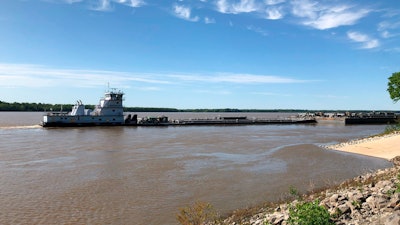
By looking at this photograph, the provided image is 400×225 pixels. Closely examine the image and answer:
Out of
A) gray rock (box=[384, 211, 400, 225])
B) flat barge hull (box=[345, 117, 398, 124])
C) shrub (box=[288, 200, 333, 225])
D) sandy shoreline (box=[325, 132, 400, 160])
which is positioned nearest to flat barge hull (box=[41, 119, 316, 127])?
flat barge hull (box=[345, 117, 398, 124])

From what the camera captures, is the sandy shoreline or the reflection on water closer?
the reflection on water

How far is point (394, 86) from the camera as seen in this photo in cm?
5591

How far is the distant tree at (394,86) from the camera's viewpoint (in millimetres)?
54559

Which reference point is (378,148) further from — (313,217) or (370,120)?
(370,120)

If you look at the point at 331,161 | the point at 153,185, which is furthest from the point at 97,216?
the point at 331,161

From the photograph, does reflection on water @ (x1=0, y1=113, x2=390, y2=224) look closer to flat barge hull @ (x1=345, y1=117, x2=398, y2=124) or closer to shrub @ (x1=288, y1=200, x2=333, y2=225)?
shrub @ (x1=288, y1=200, x2=333, y2=225)

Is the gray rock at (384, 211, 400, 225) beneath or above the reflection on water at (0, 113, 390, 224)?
above

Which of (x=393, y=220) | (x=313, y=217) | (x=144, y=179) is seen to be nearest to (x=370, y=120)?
(x=144, y=179)

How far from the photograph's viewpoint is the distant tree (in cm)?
5456

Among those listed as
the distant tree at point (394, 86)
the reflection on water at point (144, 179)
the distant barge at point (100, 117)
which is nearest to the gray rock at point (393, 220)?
the reflection on water at point (144, 179)

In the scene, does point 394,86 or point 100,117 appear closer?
point 394,86

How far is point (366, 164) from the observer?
24641mm

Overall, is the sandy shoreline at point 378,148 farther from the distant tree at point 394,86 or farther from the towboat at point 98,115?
the towboat at point 98,115

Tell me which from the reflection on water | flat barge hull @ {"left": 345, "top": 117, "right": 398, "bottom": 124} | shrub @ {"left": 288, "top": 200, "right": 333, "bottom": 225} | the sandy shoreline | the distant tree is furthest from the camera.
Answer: flat barge hull @ {"left": 345, "top": 117, "right": 398, "bottom": 124}
